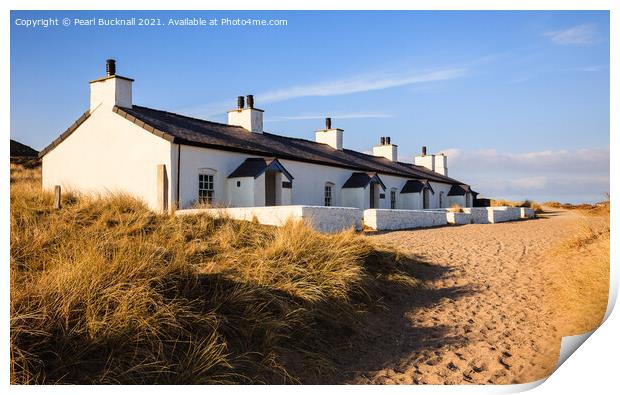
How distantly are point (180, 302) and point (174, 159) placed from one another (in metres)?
9.65

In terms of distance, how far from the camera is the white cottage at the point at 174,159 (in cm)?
1512

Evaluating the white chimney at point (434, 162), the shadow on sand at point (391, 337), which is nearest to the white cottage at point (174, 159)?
the shadow on sand at point (391, 337)

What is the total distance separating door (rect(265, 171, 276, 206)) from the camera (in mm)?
18312

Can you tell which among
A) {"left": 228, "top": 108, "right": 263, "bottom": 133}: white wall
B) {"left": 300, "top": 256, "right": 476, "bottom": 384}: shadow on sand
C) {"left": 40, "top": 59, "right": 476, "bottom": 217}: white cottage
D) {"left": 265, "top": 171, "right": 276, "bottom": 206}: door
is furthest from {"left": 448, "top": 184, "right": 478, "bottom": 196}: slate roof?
{"left": 300, "top": 256, "right": 476, "bottom": 384}: shadow on sand

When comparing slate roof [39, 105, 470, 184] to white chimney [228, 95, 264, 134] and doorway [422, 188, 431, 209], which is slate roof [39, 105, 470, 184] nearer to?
white chimney [228, 95, 264, 134]

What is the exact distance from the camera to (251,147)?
1783 centimetres

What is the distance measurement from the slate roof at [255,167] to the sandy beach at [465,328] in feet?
22.2

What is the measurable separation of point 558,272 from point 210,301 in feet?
20.6

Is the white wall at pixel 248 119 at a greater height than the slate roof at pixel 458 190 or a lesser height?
greater

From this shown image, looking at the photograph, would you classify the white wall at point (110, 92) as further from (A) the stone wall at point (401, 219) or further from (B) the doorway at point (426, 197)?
(B) the doorway at point (426, 197)

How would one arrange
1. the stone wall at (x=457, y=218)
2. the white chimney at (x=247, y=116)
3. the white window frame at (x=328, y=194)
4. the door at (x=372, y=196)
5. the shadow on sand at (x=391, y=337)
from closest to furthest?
the shadow on sand at (x=391, y=337) < the stone wall at (x=457, y=218) < the white chimney at (x=247, y=116) < the white window frame at (x=328, y=194) < the door at (x=372, y=196)

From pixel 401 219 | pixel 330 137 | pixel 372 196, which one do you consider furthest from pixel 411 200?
pixel 401 219

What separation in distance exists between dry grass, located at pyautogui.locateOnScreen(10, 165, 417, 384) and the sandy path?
467mm

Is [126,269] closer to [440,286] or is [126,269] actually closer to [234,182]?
[440,286]
